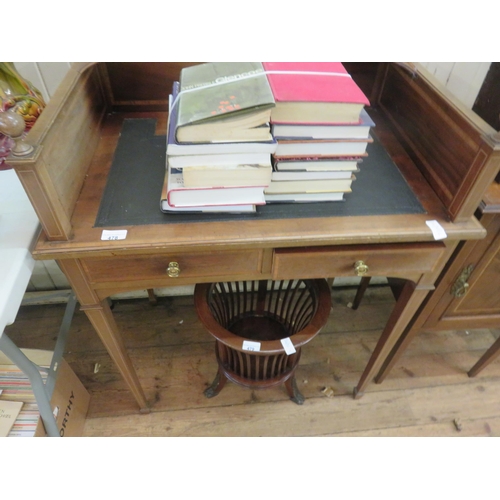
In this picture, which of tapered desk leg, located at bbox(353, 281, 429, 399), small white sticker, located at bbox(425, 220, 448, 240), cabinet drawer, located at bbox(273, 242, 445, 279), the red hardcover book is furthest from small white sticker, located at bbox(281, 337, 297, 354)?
the red hardcover book

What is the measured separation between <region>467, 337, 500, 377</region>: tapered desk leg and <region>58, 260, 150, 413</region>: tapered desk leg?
49.9 inches

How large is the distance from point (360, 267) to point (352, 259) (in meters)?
0.03

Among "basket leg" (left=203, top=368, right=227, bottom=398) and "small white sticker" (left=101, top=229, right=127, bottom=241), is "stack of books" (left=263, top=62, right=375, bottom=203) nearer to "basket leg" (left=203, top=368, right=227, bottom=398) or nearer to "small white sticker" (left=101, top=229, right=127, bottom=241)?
"small white sticker" (left=101, top=229, right=127, bottom=241)

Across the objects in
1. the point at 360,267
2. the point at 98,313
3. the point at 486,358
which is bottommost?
the point at 486,358

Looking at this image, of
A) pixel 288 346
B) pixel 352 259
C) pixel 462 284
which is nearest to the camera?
pixel 352 259

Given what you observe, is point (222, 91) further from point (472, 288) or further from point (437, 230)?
point (472, 288)

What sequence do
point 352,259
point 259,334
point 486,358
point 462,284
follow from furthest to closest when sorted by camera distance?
1. point 486,358
2. point 259,334
3. point 462,284
4. point 352,259

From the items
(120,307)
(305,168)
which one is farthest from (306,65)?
(120,307)

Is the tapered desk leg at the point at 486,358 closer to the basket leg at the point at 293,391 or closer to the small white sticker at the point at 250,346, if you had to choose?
the basket leg at the point at 293,391

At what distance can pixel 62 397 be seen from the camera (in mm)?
1127

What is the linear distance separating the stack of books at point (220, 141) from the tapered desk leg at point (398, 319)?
49 cm

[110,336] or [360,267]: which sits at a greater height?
[360,267]

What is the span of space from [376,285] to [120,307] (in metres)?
1.20

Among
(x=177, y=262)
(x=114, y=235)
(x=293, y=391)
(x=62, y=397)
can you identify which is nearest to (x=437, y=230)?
(x=177, y=262)
